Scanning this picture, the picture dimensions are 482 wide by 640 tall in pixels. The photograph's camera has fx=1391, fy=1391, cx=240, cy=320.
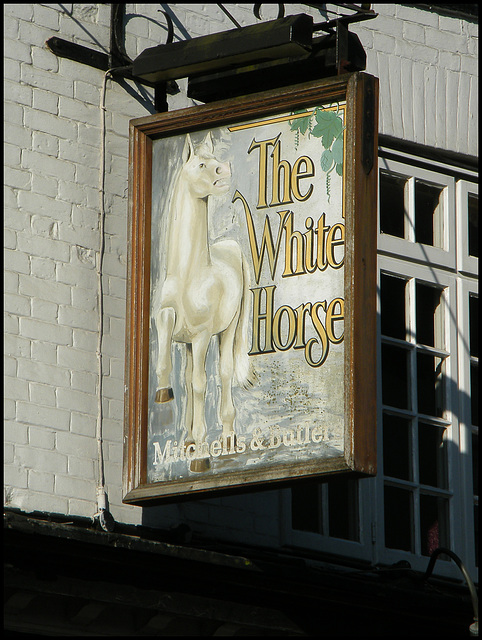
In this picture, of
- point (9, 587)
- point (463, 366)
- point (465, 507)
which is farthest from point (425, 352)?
point (9, 587)

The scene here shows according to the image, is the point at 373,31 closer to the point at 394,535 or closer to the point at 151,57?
the point at 151,57

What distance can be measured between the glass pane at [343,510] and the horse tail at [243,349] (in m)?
1.78

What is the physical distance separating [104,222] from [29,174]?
528 mm

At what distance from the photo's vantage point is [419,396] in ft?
30.2

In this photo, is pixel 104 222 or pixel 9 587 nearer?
pixel 9 587

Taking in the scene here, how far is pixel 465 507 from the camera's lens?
9031mm

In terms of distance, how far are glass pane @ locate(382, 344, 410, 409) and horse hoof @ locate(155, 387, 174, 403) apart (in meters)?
2.22

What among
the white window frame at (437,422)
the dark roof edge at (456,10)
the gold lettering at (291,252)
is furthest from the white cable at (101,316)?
the dark roof edge at (456,10)

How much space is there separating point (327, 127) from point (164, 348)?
1.43 meters

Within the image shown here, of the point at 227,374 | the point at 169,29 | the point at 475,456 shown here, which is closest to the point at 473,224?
the point at 475,456

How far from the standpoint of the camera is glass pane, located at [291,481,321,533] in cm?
846

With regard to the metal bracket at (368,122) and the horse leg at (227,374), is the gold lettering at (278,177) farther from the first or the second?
the horse leg at (227,374)

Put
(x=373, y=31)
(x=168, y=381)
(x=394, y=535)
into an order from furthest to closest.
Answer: (x=373, y=31), (x=394, y=535), (x=168, y=381)

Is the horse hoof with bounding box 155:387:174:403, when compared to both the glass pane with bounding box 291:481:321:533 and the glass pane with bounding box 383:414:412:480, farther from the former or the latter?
the glass pane with bounding box 383:414:412:480
